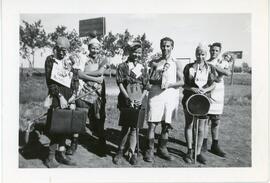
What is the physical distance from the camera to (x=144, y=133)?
2893 mm

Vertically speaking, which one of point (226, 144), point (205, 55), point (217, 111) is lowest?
point (226, 144)

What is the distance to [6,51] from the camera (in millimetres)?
2822

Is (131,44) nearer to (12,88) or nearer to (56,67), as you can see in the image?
(56,67)

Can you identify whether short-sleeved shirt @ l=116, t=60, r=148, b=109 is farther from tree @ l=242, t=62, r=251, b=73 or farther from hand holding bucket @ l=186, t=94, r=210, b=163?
tree @ l=242, t=62, r=251, b=73

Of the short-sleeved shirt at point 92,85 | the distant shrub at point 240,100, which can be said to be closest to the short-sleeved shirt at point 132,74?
the short-sleeved shirt at point 92,85

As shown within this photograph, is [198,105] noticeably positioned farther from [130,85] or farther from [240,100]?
[130,85]

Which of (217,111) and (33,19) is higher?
(33,19)

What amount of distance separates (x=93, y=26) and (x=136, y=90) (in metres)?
0.58

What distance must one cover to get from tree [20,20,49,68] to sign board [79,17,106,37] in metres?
0.27

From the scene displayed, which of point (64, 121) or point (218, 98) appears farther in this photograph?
point (218, 98)

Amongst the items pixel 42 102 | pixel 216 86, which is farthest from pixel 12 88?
pixel 216 86

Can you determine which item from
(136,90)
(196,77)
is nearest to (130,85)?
(136,90)

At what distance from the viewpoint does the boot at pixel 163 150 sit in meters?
2.89
